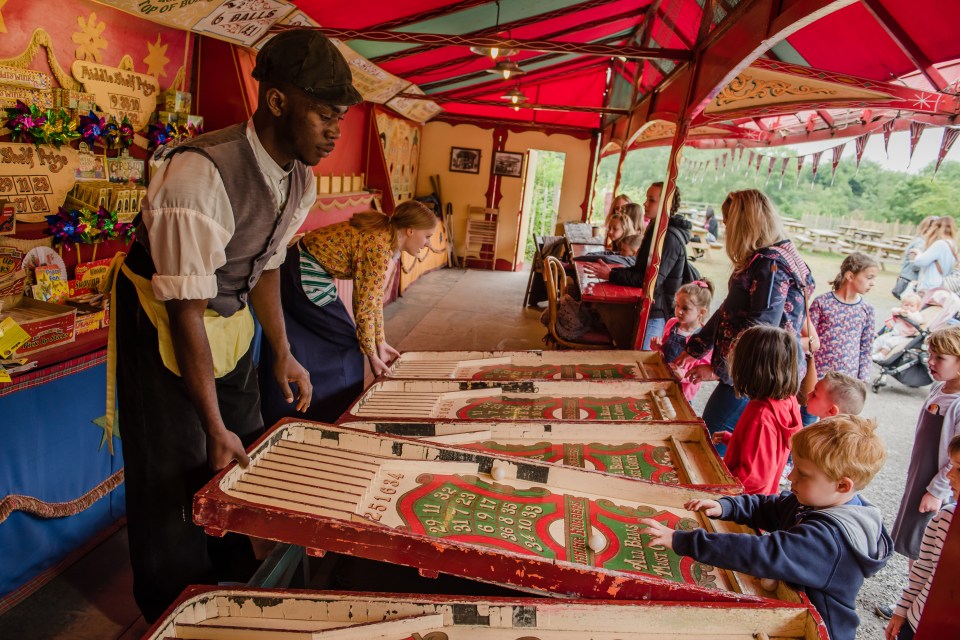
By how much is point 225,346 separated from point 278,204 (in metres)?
0.43

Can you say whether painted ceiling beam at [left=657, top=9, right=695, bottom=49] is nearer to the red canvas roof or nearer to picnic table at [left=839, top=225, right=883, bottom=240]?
the red canvas roof

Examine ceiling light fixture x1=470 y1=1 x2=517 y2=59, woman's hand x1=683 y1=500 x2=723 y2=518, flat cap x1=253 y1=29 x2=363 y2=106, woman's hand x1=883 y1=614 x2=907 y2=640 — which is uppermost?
ceiling light fixture x1=470 y1=1 x2=517 y2=59

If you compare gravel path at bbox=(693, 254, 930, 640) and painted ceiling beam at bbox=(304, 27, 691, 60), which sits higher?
painted ceiling beam at bbox=(304, 27, 691, 60)

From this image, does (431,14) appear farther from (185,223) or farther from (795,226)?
(795,226)

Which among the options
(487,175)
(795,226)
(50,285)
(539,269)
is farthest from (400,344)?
(795,226)

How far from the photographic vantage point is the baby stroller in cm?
582

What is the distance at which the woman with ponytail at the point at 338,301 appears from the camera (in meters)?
2.69

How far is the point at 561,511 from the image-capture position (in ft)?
5.47

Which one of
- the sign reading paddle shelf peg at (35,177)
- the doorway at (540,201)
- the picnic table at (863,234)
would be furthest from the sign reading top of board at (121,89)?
the picnic table at (863,234)

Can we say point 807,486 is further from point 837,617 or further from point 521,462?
point 521,462

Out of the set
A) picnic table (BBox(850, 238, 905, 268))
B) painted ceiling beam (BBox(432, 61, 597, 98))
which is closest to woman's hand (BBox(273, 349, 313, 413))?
painted ceiling beam (BBox(432, 61, 597, 98))

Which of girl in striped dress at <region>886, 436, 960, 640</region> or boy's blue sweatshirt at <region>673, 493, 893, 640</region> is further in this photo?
girl in striped dress at <region>886, 436, 960, 640</region>

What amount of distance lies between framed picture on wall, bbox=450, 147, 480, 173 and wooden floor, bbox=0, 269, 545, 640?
77.9 inches

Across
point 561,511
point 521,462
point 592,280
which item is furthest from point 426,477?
point 592,280
